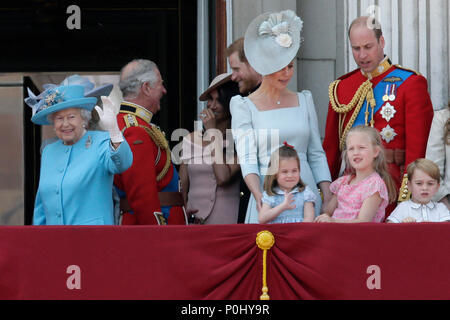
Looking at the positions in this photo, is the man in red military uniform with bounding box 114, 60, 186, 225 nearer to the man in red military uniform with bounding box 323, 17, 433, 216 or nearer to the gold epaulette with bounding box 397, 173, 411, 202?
the man in red military uniform with bounding box 323, 17, 433, 216

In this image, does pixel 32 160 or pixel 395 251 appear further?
pixel 32 160

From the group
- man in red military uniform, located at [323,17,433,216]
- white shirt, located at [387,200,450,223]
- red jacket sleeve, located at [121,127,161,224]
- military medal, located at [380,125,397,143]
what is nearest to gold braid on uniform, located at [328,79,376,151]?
man in red military uniform, located at [323,17,433,216]

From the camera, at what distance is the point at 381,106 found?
6324mm

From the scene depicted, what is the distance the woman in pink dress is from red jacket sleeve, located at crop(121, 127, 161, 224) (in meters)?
0.36

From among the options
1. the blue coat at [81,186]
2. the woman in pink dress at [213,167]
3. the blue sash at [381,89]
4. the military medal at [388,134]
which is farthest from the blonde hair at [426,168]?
the blue coat at [81,186]

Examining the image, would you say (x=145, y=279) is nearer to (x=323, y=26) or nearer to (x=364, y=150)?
(x=364, y=150)

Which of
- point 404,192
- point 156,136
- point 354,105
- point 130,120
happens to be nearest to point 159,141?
point 156,136

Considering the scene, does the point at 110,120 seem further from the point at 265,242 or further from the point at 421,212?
the point at 421,212

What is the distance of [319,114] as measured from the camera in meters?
7.46

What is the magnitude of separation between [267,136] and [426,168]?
2.66 feet

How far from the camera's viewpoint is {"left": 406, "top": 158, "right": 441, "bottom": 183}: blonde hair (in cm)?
576

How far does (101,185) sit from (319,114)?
82.4 inches
